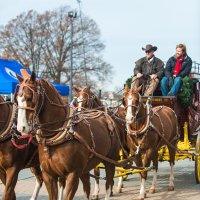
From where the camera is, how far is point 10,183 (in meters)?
6.68

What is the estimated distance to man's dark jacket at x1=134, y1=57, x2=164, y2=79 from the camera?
431 inches

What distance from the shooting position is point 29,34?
1615 inches

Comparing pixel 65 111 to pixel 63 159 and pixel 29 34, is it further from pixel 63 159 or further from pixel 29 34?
pixel 29 34

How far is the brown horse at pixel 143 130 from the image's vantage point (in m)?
8.90

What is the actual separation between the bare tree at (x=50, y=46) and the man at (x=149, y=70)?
97.3 feet

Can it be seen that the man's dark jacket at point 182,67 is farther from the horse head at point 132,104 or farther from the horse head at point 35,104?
the horse head at point 35,104

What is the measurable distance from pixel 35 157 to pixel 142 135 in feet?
9.02

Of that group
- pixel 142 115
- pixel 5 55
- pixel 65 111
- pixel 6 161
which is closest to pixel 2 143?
pixel 6 161

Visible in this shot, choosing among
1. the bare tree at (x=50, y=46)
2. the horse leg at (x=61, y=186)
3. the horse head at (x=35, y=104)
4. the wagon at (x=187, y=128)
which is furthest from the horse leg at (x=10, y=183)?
the bare tree at (x=50, y=46)

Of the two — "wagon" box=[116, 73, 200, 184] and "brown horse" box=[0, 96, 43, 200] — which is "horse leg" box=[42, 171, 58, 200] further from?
"wagon" box=[116, 73, 200, 184]

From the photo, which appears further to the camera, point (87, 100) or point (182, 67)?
point (182, 67)

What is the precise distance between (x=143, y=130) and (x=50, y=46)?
109 ft

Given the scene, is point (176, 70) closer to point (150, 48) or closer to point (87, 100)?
point (150, 48)

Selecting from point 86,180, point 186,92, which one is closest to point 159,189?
point 186,92
